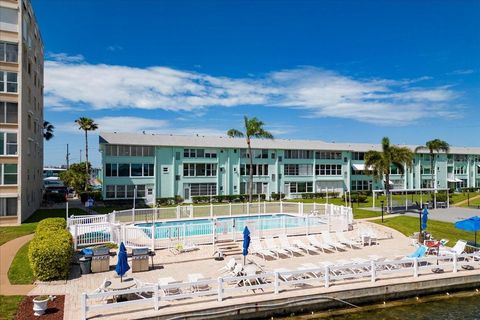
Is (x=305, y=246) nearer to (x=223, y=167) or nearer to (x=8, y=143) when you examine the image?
(x=8, y=143)

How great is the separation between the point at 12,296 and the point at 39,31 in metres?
41.9

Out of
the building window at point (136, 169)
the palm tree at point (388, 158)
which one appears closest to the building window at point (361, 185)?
the palm tree at point (388, 158)

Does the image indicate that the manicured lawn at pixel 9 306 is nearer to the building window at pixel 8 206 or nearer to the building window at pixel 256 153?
the building window at pixel 8 206

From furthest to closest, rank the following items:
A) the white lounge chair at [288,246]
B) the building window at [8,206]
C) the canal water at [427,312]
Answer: the building window at [8,206] < the white lounge chair at [288,246] < the canal water at [427,312]

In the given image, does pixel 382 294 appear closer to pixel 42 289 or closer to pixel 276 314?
pixel 276 314

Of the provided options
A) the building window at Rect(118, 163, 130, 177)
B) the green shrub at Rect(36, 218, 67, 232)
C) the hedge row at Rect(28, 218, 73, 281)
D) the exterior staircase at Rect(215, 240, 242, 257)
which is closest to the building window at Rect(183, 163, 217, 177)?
the building window at Rect(118, 163, 130, 177)

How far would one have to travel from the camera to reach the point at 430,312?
14.3 meters

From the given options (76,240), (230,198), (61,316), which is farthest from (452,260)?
(230,198)

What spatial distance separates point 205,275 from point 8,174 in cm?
2392

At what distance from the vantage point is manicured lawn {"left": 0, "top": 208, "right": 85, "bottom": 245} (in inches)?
1004

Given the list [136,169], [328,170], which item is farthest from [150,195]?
[328,170]

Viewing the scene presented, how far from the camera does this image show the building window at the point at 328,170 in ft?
193

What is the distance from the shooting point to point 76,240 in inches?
828

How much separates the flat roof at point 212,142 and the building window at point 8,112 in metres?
13.3
